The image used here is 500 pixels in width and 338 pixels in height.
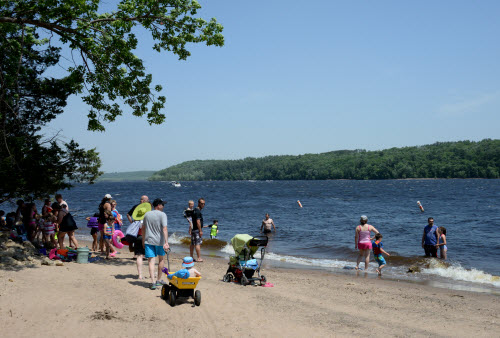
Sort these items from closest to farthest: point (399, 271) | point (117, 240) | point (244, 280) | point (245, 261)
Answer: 1. point (244, 280)
2. point (245, 261)
3. point (117, 240)
4. point (399, 271)

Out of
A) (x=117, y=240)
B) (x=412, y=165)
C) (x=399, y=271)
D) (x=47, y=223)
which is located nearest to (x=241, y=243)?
(x=117, y=240)

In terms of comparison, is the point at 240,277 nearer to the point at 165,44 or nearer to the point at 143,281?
the point at 143,281

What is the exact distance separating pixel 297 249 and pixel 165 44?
38.0 ft

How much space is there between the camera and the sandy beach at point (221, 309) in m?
6.31

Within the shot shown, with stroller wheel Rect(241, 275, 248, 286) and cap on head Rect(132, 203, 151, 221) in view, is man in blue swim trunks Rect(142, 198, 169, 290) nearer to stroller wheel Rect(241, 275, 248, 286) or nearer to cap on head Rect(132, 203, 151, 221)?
cap on head Rect(132, 203, 151, 221)

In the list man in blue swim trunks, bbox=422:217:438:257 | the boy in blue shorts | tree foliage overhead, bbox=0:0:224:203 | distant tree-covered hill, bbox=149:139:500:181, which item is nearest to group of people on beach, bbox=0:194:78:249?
tree foliage overhead, bbox=0:0:224:203

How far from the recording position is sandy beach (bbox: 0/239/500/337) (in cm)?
631

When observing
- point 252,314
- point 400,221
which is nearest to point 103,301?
point 252,314

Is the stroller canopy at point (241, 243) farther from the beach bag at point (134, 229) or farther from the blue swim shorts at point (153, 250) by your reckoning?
the beach bag at point (134, 229)

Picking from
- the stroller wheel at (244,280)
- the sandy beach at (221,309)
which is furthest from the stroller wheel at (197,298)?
the stroller wheel at (244,280)

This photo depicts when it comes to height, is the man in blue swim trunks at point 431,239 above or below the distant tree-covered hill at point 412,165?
below

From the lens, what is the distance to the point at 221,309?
7371mm

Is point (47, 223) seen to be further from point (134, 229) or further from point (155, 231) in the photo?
point (155, 231)

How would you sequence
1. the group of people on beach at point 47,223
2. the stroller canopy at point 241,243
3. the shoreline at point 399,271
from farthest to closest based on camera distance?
the group of people on beach at point 47,223
the shoreline at point 399,271
the stroller canopy at point 241,243
